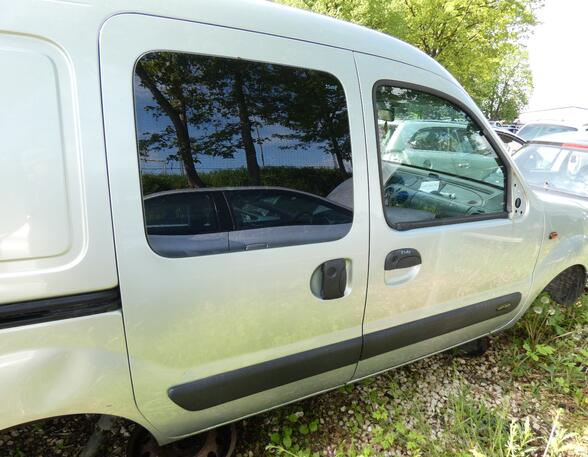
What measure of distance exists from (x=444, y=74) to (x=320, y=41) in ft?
2.52

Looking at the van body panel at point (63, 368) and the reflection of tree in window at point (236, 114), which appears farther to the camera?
the reflection of tree in window at point (236, 114)

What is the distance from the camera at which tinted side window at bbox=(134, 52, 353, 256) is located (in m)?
1.28

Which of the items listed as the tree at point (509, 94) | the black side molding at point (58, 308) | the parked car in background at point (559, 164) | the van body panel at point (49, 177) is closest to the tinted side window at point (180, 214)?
the van body panel at point (49, 177)

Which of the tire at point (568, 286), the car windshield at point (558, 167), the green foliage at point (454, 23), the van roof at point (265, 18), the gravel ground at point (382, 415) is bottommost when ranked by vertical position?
the gravel ground at point (382, 415)

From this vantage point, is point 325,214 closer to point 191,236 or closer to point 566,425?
point 191,236

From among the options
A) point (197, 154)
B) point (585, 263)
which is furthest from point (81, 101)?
point (585, 263)

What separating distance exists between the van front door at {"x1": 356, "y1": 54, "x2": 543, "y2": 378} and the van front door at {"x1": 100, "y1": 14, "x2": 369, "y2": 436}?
4.7 inches

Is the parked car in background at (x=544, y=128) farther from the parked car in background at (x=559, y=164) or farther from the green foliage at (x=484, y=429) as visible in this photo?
the green foliage at (x=484, y=429)

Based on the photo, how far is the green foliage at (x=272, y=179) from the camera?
4.23 ft

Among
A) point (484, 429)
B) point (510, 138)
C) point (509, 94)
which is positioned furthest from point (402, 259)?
point (509, 94)

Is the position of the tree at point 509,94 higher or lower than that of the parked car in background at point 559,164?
higher

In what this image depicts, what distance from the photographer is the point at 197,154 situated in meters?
1.35

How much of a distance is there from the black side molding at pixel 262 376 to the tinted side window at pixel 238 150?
0.52 meters

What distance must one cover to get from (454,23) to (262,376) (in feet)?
53.9
